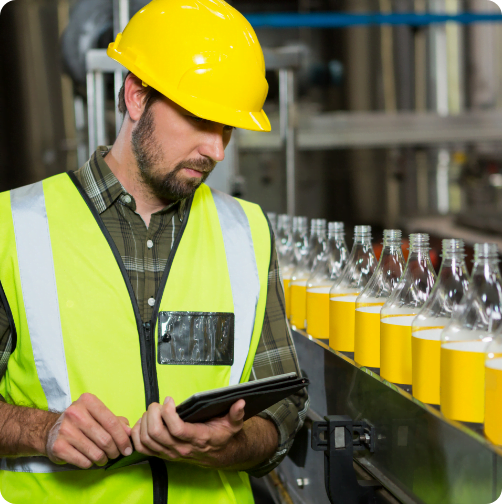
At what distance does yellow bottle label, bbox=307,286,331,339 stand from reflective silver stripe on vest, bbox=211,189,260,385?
0.68ft

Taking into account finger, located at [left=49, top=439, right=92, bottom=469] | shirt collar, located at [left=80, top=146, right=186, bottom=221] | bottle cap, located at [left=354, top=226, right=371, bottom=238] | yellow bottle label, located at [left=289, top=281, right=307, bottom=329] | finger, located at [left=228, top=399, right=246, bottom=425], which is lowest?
finger, located at [left=49, top=439, right=92, bottom=469]

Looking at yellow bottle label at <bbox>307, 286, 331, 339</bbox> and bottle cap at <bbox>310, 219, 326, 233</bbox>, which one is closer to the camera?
yellow bottle label at <bbox>307, 286, 331, 339</bbox>

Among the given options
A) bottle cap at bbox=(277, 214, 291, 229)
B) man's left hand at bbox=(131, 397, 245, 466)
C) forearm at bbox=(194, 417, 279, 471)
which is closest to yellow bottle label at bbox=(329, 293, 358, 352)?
forearm at bbox=(194, 417, 279, 471)

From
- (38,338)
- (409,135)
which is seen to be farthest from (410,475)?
(409,135)

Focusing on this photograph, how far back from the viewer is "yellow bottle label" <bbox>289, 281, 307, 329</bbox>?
154 centimetres

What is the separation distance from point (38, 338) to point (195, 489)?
392mm

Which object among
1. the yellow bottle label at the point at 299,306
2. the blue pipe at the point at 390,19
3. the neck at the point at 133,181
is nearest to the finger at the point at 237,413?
the neck at the point at 133,181

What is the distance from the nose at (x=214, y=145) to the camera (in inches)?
45.3

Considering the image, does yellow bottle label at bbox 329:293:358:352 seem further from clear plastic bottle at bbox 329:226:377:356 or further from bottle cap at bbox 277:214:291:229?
bottle cap at bbox 277:214:291:229

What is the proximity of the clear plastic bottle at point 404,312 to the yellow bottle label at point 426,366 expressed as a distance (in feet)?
0.20

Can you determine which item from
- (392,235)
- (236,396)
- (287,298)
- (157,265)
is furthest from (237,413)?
(287,298)

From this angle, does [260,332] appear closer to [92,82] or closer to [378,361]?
[378,361]

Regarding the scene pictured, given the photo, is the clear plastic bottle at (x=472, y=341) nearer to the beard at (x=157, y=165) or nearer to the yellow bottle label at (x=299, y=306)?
the beard at (x=157, y=165)

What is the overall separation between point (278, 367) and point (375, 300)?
0.75 ft
